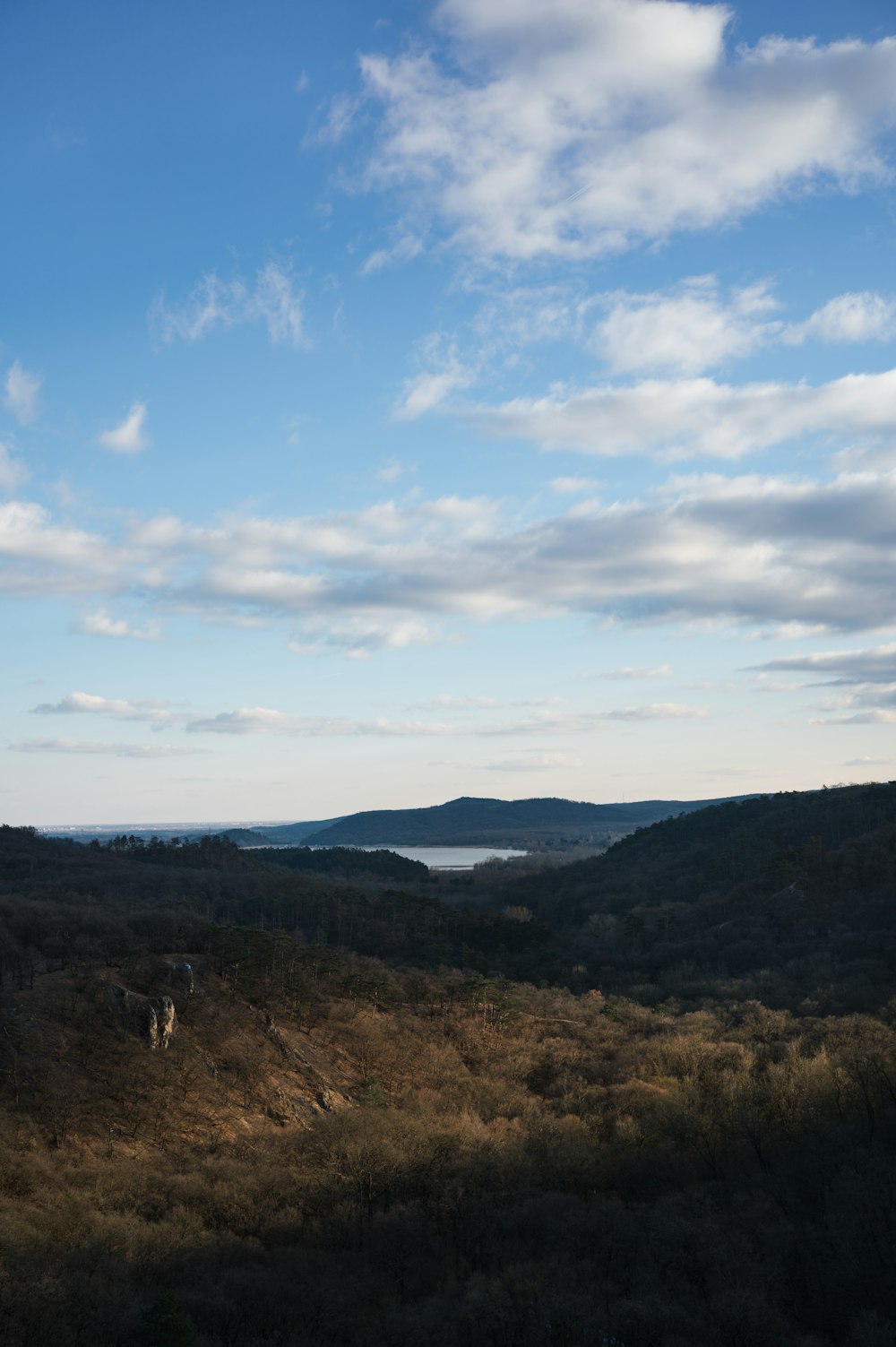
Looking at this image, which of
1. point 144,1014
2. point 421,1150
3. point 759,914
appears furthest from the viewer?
point 759,914

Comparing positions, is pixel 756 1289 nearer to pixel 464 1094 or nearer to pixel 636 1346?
pixel 636 1346

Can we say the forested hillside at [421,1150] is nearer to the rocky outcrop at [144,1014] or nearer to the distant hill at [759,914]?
the rocky outcrop at [144,1014]

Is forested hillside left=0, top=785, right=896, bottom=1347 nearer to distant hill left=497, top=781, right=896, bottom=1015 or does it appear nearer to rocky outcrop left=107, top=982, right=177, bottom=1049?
rocky outcrop left=107, top=982, right=177, bottom=1049

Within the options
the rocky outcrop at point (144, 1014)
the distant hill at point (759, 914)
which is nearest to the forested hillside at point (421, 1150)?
the rocky outcrop at point (144, 1014)

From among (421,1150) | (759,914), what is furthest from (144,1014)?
(759,914)

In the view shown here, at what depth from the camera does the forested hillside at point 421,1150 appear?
3306 centimetres

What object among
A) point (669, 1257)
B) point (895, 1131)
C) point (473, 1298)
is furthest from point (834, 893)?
point (473, 1298)

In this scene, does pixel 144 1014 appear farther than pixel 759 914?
No

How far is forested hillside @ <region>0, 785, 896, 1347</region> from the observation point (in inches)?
1302

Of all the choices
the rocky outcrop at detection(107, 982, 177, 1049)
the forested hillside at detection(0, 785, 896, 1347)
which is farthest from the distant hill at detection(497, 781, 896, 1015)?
the rocky outcrop at detection(107, 982, 177, 1049)

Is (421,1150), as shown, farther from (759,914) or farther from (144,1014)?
(759,914)

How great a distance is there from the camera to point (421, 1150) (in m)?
47.8

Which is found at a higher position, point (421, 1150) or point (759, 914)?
point (421, 1150)

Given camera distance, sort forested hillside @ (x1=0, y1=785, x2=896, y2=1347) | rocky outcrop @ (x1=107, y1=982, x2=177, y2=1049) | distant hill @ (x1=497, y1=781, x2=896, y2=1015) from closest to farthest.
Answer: forested hillside @ (x1=0, y1=785, x2=896, y2=1347) < rocky outcrop @ (x1=107, y1=982, x2=177, y2=1049) < distant hill @ (x1=497, y1=781, x2=896, y2=1015)
